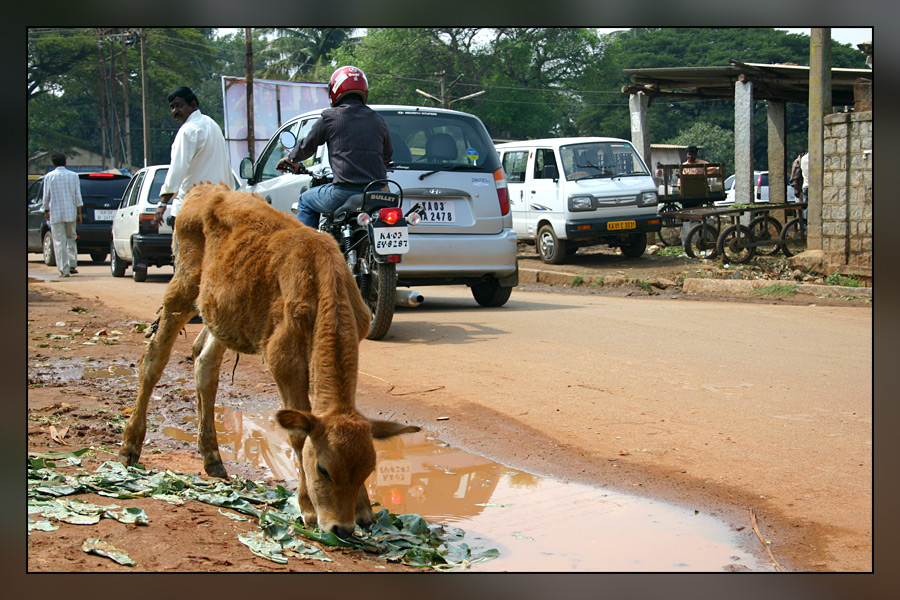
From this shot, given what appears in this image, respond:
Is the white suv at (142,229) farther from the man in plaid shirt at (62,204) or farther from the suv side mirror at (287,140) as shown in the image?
the suv side mirror at (287,140)

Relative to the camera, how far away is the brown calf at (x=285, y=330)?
3.15m

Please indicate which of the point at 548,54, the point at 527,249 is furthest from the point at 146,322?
the point at 548,54

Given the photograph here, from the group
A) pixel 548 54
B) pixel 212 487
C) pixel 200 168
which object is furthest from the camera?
pixel 548 54

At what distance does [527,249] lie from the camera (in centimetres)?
2103

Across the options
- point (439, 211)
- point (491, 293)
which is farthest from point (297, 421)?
point (491, 293)

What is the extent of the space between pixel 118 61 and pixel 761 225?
31618 millimetres

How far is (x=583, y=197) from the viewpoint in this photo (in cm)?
1627

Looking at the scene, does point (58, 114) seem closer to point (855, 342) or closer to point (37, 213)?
point (37, 213)

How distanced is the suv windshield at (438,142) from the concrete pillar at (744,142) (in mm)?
10730

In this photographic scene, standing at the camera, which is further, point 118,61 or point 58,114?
point 118,61

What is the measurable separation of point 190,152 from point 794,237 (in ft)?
42.8

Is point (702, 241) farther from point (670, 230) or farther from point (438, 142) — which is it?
point (438, 142)

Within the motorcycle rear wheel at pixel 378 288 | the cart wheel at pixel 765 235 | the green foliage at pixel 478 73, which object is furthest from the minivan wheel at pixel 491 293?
the green foliage at pixel 478 73

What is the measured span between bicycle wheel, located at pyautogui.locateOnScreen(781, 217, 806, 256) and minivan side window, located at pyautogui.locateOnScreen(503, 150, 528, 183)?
5.19 metres
